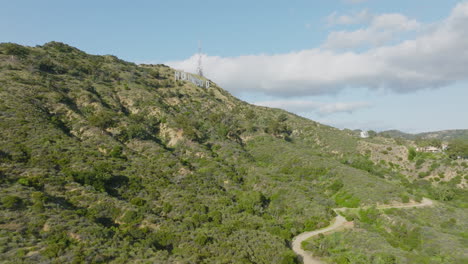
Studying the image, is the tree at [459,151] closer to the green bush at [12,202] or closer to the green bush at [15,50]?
the green bush at [12,202]

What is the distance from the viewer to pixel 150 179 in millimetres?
Result: 38938

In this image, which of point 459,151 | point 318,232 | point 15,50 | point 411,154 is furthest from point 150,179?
point 459,151

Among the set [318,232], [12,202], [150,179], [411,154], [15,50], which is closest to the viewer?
[12,202]

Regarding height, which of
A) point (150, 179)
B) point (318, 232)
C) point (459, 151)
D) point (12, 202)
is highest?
point (459, 151)

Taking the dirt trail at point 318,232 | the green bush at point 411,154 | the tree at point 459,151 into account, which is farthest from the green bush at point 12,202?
the tree at point 459,151

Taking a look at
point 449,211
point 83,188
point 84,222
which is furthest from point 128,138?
point 449,211

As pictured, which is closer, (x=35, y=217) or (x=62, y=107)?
(x=35, y=217)

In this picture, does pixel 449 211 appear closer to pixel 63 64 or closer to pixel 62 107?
pixel 62 107

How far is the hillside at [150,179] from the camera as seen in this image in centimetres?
2370

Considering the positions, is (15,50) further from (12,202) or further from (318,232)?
(318,232)

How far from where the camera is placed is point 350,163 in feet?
227

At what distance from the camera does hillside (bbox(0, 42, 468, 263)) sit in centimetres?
2370

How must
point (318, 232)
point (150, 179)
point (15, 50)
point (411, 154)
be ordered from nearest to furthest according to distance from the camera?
point (318, 232)
point (150, 179)
point (15, 50)
point (411, 154)

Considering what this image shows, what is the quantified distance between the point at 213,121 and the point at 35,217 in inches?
2165
